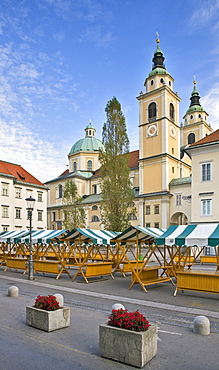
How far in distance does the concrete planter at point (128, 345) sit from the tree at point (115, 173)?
30572 mm

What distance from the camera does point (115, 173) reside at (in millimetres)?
38781

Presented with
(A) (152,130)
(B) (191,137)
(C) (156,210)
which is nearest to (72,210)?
(C) (156,210)

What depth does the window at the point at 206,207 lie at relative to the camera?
1476 inches

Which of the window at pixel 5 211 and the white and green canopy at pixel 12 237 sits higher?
the window at pixel 5 211

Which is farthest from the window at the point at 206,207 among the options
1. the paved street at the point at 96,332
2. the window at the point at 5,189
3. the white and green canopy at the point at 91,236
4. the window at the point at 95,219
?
the window at the point at 95,219

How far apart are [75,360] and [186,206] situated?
47.0 m

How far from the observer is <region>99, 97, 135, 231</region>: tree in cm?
3747

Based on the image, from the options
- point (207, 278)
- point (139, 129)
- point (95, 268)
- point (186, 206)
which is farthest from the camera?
point (139, 129)

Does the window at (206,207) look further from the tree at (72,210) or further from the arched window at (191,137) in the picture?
the arched window at (191,137)

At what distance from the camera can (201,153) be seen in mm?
38000

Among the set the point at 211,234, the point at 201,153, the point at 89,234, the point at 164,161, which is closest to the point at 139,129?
the point at 164,161

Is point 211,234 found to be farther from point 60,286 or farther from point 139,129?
point 139,129

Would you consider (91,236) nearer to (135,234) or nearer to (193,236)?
(135,234)

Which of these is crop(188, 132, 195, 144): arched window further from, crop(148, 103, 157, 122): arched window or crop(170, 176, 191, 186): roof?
crop(170, 176, 191, 186): roof
